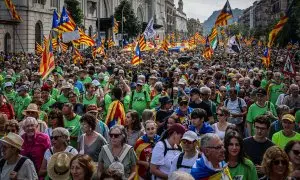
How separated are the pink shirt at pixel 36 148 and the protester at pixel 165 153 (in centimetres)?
152

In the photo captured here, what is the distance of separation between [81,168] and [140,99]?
662 cm

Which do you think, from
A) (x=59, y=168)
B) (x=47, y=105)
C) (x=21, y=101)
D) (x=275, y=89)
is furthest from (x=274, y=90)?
(x=59, y=168)

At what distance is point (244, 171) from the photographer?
5.61 meters

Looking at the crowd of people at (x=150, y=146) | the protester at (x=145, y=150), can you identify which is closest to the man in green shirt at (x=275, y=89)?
the crowd of people at (x=150, y=146)

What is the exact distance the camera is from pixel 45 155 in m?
6.61

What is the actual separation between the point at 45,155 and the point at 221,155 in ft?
8.38

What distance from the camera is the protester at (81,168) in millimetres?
5215

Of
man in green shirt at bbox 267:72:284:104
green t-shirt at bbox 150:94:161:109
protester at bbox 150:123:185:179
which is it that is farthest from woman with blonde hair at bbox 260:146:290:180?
man in green shirt at bbox 267:72:284:104

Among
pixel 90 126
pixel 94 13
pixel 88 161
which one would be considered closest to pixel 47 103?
pixel 90 126

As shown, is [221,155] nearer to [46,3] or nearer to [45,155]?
[45,155]

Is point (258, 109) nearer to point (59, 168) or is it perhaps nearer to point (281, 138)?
point (281, 138)

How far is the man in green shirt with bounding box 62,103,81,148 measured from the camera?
26.6 feet

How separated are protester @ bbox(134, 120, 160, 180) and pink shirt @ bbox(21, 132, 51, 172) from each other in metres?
1.24

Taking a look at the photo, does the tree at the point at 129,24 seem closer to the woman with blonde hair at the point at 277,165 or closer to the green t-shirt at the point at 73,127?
the green t-shirt at the point at 73,127
